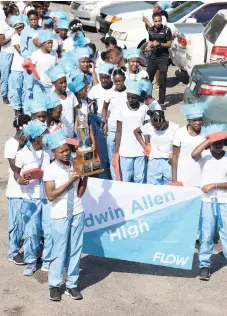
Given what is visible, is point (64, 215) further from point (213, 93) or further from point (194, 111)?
point (213, 93)

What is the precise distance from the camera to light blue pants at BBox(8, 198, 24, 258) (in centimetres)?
873

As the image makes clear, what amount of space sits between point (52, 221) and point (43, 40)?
207 inches

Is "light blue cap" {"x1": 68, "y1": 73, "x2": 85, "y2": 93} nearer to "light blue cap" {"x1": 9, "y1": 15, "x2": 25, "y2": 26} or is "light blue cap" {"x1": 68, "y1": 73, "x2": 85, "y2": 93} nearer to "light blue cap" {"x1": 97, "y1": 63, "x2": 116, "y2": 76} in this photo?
"light blue cap" {"x1": 97, "y1": 63, "x2": 116, "y2": 76}

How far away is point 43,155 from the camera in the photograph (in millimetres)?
8492

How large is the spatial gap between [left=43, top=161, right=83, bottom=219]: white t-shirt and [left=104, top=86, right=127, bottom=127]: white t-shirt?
2.81 m

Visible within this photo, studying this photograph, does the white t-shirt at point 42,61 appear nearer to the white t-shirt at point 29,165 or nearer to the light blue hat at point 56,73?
the light blue hat at point 56,73

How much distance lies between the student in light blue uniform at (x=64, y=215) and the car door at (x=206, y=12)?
11.0m

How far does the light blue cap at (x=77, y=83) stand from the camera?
10.4 m

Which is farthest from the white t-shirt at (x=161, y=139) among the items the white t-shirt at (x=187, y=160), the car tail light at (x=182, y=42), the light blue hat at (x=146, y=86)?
the car tail light at (x=182, y=42)

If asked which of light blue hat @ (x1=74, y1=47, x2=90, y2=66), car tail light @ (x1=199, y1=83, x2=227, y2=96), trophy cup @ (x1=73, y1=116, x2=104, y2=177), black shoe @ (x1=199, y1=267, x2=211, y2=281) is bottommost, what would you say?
car tail light @ (x1=199, y1=83, x2=227, y2=96)

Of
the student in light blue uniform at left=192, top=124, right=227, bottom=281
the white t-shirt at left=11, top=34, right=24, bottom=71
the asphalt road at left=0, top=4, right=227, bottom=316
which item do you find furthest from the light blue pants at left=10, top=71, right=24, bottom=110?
the student in light blue uniform at left=192, top=124, right=227, bottom=281

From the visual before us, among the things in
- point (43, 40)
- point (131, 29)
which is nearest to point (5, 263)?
point (43, 40)

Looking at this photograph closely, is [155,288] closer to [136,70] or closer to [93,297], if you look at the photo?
[93,297]

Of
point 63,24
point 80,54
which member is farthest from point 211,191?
point 63,24
